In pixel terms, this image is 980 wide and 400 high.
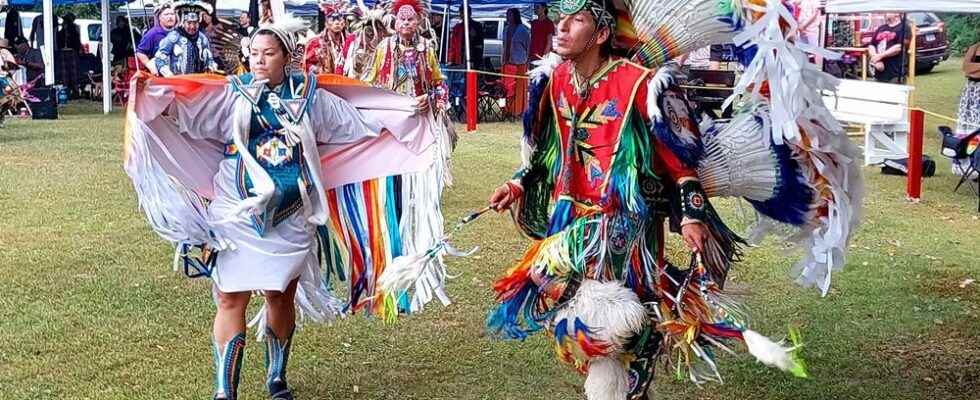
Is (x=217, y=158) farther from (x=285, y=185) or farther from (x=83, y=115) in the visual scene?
(x=83, y=115)

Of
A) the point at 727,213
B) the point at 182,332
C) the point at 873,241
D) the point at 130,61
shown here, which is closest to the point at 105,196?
the point at 182,332

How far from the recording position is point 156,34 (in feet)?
31.8

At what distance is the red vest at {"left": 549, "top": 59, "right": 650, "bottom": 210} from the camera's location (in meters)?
3.60

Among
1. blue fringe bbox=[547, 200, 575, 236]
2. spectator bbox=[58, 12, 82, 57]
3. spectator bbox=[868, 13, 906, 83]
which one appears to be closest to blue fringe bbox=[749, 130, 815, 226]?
blue fringe bbox=[547, 200, 575, 236]

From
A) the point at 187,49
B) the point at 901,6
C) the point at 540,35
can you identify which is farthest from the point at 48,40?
the point at 901,6

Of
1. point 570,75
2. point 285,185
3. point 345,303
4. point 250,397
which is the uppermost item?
point 570,75

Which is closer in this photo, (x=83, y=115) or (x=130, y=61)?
(x=83, y=115)

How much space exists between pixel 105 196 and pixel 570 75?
6.56 metres

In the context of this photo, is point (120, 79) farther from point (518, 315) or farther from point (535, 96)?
point (518, 315)

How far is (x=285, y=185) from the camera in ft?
13.7

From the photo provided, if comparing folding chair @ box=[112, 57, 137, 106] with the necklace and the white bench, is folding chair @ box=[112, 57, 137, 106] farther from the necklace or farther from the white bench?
the necklace

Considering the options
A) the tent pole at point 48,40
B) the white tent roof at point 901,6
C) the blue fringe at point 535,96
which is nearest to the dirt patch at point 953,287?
the white tent roof at point 901,6

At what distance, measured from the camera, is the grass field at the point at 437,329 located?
15.5 ft

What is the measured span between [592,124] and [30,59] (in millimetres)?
17438
